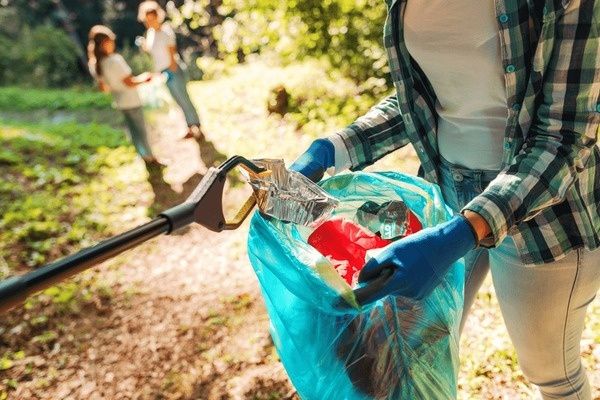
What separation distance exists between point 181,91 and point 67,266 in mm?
5400

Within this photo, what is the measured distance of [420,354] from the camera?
1.17 m

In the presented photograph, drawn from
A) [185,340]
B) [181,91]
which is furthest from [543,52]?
[181,91]

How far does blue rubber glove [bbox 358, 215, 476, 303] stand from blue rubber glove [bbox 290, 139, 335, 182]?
43 cm

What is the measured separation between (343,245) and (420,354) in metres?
0.32

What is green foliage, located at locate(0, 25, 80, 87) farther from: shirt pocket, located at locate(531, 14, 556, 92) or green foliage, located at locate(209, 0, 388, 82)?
shirt pocket, located at locate(531, 14, 556, 92)

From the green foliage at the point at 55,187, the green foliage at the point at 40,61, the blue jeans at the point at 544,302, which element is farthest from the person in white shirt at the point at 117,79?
the green foliage at the point at 40,61

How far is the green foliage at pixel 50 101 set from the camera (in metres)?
9.93

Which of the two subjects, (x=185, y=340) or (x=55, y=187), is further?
(x=55, y=187)

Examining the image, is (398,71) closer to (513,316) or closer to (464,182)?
(464,182)

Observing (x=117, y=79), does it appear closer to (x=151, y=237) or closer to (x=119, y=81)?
(x=119, y=81)

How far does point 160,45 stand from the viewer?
559 centimetres

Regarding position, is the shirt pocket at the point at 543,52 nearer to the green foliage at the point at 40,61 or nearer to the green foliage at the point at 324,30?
the green foliage at the point at 324,30

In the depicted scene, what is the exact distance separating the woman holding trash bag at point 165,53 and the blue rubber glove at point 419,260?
17.0 feet

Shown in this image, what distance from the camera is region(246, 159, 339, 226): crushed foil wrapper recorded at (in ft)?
3.95
